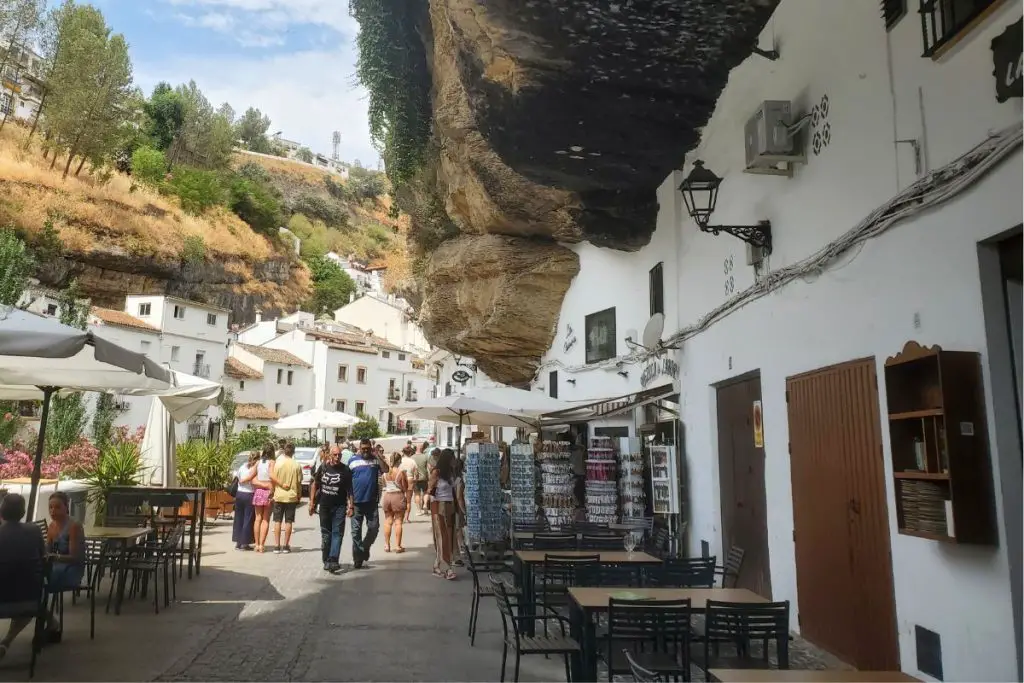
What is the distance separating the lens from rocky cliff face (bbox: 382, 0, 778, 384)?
672 cm

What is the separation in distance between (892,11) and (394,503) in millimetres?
9339

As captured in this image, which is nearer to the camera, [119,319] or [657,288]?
[657,288]

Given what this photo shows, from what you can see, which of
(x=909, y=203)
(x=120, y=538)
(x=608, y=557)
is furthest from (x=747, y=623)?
(x=120, y=538)

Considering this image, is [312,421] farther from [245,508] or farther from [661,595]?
[661,595]

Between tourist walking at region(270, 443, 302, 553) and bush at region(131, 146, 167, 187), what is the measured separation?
52.0 meters

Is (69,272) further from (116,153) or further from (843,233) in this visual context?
(843,233)

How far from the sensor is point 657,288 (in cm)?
1128

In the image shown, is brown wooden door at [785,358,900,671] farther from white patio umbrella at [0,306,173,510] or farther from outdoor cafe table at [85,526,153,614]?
outdoor cafe table at [85,526,153,614]

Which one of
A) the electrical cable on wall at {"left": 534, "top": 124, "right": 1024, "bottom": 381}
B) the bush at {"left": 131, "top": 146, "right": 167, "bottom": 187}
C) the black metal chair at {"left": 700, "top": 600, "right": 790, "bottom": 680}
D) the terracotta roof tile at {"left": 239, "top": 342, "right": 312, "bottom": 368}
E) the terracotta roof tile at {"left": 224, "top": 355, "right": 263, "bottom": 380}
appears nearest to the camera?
the electrical cable on wall at {"left": 534, "top": 124, "right": 1024, "bottom": 381}

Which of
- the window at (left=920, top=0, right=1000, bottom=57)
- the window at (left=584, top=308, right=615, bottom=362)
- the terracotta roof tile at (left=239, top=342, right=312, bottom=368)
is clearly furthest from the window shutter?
the terracotta roof tile at (left=239, top=342, right=312, bottom=368)

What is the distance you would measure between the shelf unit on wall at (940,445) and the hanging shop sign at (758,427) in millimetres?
2697

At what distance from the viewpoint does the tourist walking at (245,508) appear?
11.5 m

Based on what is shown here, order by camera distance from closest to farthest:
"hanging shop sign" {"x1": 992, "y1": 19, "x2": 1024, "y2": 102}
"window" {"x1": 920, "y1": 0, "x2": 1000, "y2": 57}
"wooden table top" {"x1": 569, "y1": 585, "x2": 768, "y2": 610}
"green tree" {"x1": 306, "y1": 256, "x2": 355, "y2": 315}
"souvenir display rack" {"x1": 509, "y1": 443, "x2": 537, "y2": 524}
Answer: "hanging shop sign" {"x1": 992, "y1": 19, "x2": 1024, "y2": 102}
"window" {"x1": 920, "y1": 0, "x2": 1000, "y2": 57}
"wooden table top" {"x1": 569, "y1": 585, "x2": 768, "y2": 610}
"souvenir display rack" {"x1": 509, "y1": 443, "x2": 537, "y2": 524}
"green tree" {"x1": 306, "y1": 256, "x2": 355, "y2": 315}

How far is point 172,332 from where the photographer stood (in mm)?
41688
